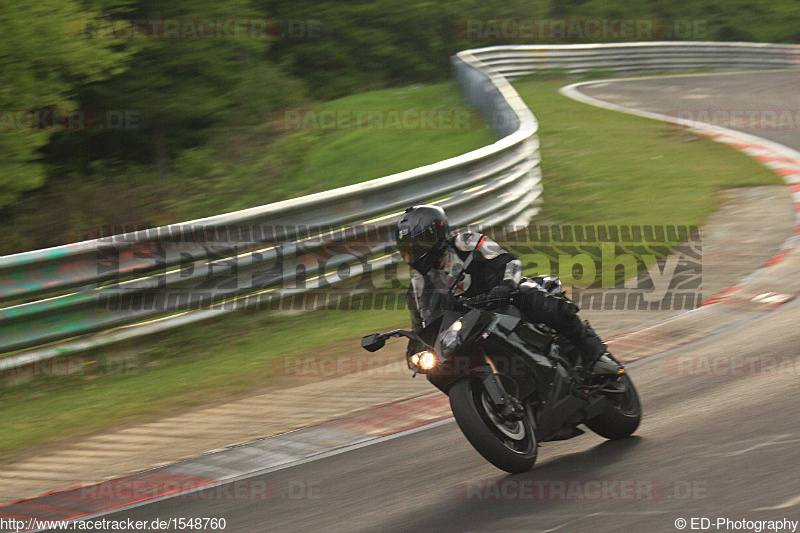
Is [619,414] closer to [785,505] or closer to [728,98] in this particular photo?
[785,505]

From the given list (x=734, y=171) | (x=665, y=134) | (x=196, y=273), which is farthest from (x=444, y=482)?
(x=665, y=134)

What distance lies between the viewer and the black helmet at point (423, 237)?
5367mm

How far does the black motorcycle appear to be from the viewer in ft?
17.1

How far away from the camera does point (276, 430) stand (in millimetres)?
7188

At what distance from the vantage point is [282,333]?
9.63 metres

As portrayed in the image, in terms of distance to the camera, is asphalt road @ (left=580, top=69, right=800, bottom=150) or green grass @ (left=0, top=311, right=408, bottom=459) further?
asphalt road @ (left=580, top=69, right=800, bottom=150)
